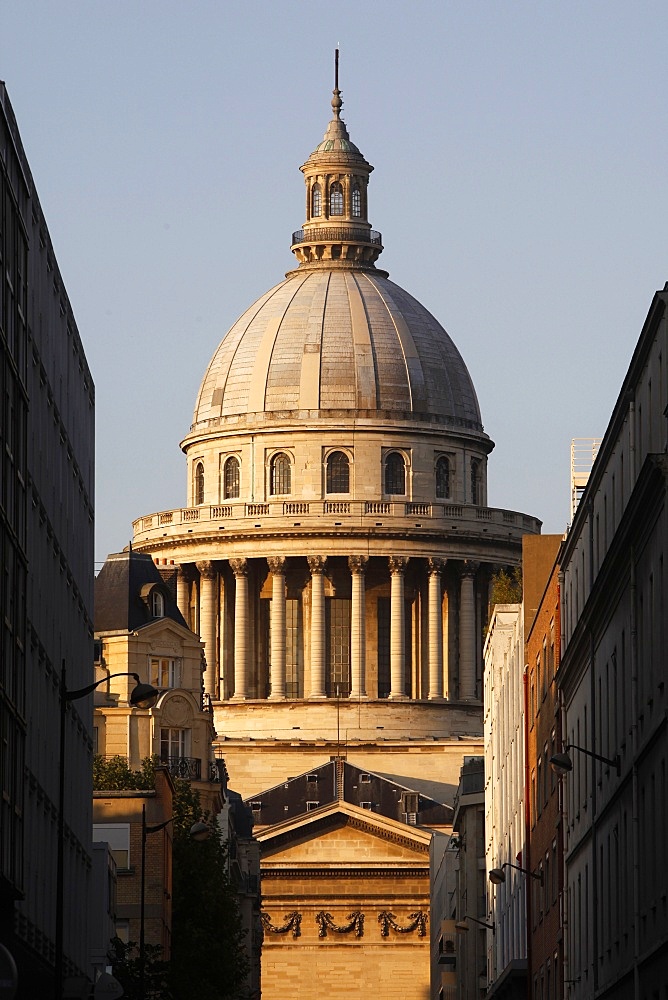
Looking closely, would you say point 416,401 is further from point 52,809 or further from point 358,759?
point 52,809

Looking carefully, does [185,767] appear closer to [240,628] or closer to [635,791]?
[240,628]

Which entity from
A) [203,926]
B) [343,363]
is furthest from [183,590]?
[203,926]

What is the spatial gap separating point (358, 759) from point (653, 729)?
402ft

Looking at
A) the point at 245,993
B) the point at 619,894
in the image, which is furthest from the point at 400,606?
the point at 619,894

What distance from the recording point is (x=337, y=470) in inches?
7111

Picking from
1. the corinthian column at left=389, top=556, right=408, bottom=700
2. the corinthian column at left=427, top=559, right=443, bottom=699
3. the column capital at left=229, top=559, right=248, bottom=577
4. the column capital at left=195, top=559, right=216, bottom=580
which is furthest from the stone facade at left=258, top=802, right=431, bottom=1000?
the column capital at left=195, top=559, right=216, bottom=580

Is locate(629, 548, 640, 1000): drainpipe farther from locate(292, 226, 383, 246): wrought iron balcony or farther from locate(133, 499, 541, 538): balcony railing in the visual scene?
locate(292, 226, 383, 246): wrought iron balcony

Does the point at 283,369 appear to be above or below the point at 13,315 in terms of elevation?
above

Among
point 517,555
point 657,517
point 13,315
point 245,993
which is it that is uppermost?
point 517,555

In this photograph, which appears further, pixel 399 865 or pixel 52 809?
pixel 399 865

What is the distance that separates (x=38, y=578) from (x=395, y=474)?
414ft

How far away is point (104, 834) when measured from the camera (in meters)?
81.1

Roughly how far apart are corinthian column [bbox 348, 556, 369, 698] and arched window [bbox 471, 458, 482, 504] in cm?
950

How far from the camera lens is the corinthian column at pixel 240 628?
174500 mm
